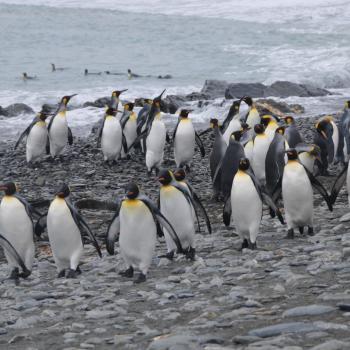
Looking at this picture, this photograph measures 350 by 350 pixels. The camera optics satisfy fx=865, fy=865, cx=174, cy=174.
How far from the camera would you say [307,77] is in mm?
24656

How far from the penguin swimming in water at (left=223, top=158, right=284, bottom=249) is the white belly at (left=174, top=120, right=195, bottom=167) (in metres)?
3.90

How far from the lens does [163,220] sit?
6488mm

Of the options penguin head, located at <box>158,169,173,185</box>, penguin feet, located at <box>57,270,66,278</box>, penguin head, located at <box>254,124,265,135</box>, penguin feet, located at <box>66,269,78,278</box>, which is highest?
penguin head, located at <box>254,124,265,135</box>

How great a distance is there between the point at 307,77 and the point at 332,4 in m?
19.2

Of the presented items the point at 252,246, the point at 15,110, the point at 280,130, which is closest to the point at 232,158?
the point at 280,130

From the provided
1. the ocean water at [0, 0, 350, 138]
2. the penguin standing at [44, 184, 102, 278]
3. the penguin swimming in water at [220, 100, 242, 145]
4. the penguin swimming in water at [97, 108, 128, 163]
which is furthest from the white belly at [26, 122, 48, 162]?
the penguin standing at [44, 184, 102, 278]

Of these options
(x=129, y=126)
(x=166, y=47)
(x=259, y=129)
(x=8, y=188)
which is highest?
(x=166, y=47)

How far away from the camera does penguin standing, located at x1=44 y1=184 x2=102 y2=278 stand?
261 inches

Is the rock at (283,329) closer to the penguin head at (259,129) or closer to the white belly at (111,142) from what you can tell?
the penguin head at (259,129)

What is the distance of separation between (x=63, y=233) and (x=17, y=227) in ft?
1.22

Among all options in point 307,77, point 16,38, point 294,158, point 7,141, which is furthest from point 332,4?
point 294,158

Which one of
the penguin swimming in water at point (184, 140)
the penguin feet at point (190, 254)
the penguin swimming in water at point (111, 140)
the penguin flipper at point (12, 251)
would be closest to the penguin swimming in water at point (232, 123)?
the penguin swimming in water at point (184, 140)

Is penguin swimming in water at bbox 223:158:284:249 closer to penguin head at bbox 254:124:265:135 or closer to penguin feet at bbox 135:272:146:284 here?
penguin feet at bbox 135:272:146:284

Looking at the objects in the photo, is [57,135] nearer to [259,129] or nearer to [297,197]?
[259,129]
